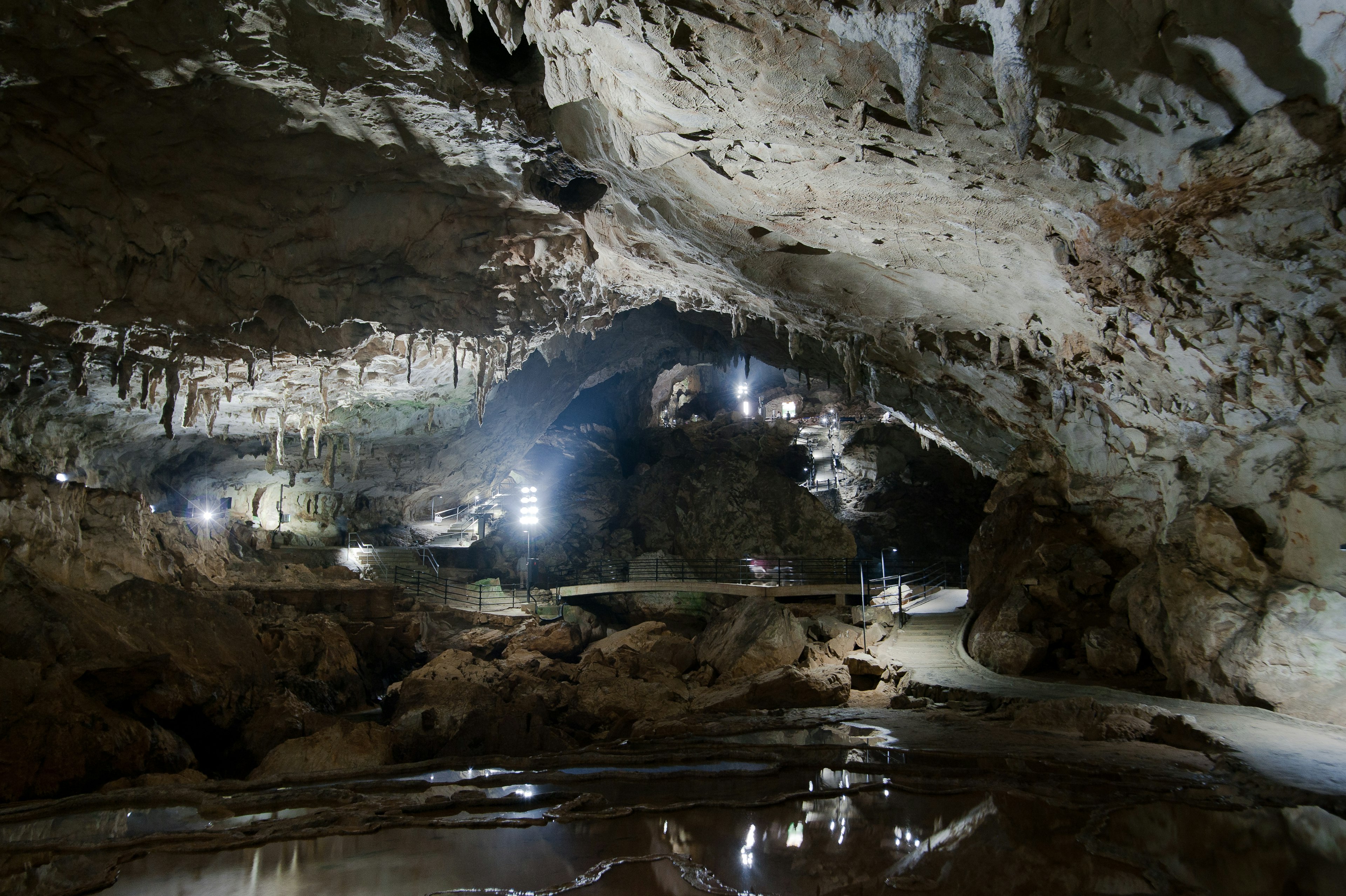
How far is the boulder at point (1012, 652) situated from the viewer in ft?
41.2

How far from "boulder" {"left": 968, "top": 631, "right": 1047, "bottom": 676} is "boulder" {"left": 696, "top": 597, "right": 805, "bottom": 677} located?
3409mm

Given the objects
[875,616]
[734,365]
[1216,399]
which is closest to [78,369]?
[734,365]

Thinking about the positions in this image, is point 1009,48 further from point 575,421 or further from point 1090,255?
point 575,421

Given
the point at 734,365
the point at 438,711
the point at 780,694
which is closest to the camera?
the point at 438,711

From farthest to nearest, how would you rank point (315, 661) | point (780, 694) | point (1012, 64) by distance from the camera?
point (315, 661) → point (780, 694) → point (1012, 64)

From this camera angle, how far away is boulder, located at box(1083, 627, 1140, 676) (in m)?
11.8

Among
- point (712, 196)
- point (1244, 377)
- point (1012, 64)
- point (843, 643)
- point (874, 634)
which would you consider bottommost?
point (843, 643)

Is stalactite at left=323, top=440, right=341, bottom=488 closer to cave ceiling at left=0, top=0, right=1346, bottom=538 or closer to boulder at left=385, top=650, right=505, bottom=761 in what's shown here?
cave ceiling at left=0, top=0, right=1346, bottom=538

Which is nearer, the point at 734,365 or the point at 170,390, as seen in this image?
the point at 170,390

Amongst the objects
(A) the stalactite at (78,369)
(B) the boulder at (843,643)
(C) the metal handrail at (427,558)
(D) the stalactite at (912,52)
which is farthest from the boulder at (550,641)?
(D) the stalactite at (912,52)

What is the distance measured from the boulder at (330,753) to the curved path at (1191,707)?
26.9 feet

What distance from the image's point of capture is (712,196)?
8.30 m

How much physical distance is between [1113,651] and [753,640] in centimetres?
617

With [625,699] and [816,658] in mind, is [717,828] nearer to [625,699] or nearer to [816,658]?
[625,699]
